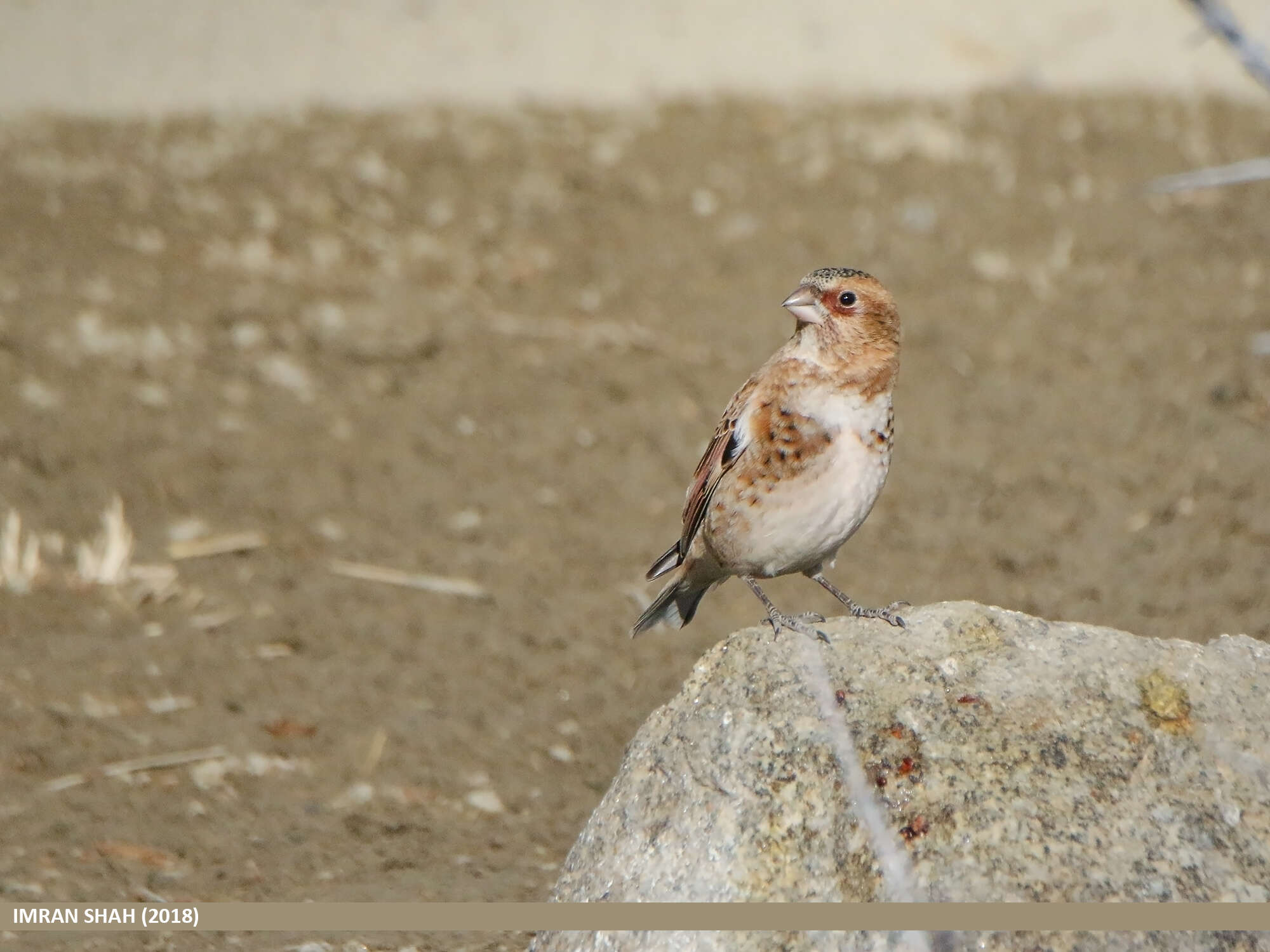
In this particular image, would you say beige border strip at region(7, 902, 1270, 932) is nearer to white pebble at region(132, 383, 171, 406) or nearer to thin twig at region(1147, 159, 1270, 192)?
thin twig at region(1147, 159, 1270, 192)

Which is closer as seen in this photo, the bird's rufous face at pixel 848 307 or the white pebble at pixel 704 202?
the bird's rufous face at pixel 848 307

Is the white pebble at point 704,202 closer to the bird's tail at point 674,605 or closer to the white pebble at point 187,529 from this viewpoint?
the white pebble at point 187,529

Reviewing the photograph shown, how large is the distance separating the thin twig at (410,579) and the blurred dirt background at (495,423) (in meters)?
0.06

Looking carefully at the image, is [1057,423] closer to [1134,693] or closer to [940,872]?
[1134,693]

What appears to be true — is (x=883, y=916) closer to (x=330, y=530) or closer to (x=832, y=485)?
(x=832, y=485)

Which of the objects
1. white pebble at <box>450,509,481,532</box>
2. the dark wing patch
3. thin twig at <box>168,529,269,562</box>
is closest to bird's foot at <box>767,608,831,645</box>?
the dark wing patch

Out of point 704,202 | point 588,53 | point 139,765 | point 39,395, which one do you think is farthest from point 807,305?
point 588,53

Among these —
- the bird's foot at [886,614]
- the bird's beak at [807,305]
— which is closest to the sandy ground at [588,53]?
the bird's beak at [807,305]

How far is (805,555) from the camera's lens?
A: 12.1ft

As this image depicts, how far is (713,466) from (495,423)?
11.0ft

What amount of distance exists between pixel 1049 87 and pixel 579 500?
4819 mm

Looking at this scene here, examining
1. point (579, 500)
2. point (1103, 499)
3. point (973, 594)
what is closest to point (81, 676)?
point (579, 500)

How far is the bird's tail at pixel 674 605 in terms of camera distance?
13.8 feet

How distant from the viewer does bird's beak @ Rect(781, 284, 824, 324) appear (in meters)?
3.63
